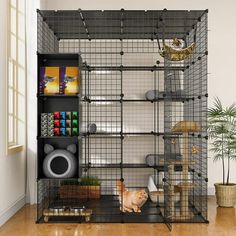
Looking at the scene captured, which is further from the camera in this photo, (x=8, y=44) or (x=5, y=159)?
(x=8, y=44)

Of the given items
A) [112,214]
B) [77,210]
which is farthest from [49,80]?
[112,214]

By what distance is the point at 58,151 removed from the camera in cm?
500

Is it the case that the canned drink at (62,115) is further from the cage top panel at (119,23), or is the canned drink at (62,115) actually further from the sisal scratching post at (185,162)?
the sisal scratching post at (185,162)

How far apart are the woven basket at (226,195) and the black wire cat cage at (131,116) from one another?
8.5 inches

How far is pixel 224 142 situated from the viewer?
622cm

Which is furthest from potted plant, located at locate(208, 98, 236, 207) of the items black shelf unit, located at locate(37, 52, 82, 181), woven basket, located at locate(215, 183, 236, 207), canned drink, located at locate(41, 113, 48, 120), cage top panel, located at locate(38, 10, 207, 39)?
canned drink, located at locate(41, 113, 48, 120)

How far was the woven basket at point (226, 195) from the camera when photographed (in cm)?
588

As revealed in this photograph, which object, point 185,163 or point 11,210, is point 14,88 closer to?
point 11,210

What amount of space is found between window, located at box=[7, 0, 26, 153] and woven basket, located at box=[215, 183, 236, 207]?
246cm

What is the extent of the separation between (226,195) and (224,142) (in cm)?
71

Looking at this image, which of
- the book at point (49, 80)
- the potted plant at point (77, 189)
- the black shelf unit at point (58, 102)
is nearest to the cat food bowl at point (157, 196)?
the potted plant at point (77, 189)

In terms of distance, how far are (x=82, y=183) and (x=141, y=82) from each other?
5.22ft

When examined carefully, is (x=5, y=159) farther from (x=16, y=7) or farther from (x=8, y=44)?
(x=16, y=7)

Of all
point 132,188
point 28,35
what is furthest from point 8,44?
point 132,188
